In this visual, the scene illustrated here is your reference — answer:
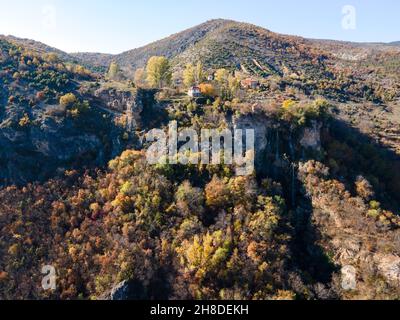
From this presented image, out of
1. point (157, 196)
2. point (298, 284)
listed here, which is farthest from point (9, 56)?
point (298, 284)

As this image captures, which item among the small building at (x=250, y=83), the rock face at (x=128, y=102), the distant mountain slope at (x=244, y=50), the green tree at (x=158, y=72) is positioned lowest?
the rock face at (x=128, y=102)

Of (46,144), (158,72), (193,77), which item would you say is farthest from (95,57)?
(46,144)

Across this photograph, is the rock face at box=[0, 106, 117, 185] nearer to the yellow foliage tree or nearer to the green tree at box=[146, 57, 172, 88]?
the yellow foliage tree

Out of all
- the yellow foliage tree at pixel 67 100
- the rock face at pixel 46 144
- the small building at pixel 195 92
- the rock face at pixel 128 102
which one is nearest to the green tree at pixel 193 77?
the rock face at pixel 128 102

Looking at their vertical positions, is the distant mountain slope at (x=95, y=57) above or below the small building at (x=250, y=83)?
above

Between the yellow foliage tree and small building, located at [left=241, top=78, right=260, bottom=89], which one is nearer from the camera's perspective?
the yellow foliage tree

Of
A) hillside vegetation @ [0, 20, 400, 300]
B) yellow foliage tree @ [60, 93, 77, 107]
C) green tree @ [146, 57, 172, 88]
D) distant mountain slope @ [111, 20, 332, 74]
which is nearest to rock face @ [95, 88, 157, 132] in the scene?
hillside vegetation @ [0, 20, 400, 300]

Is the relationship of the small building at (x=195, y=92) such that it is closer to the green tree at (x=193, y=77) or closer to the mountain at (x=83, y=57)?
the green tree at (x=193, y=77)
